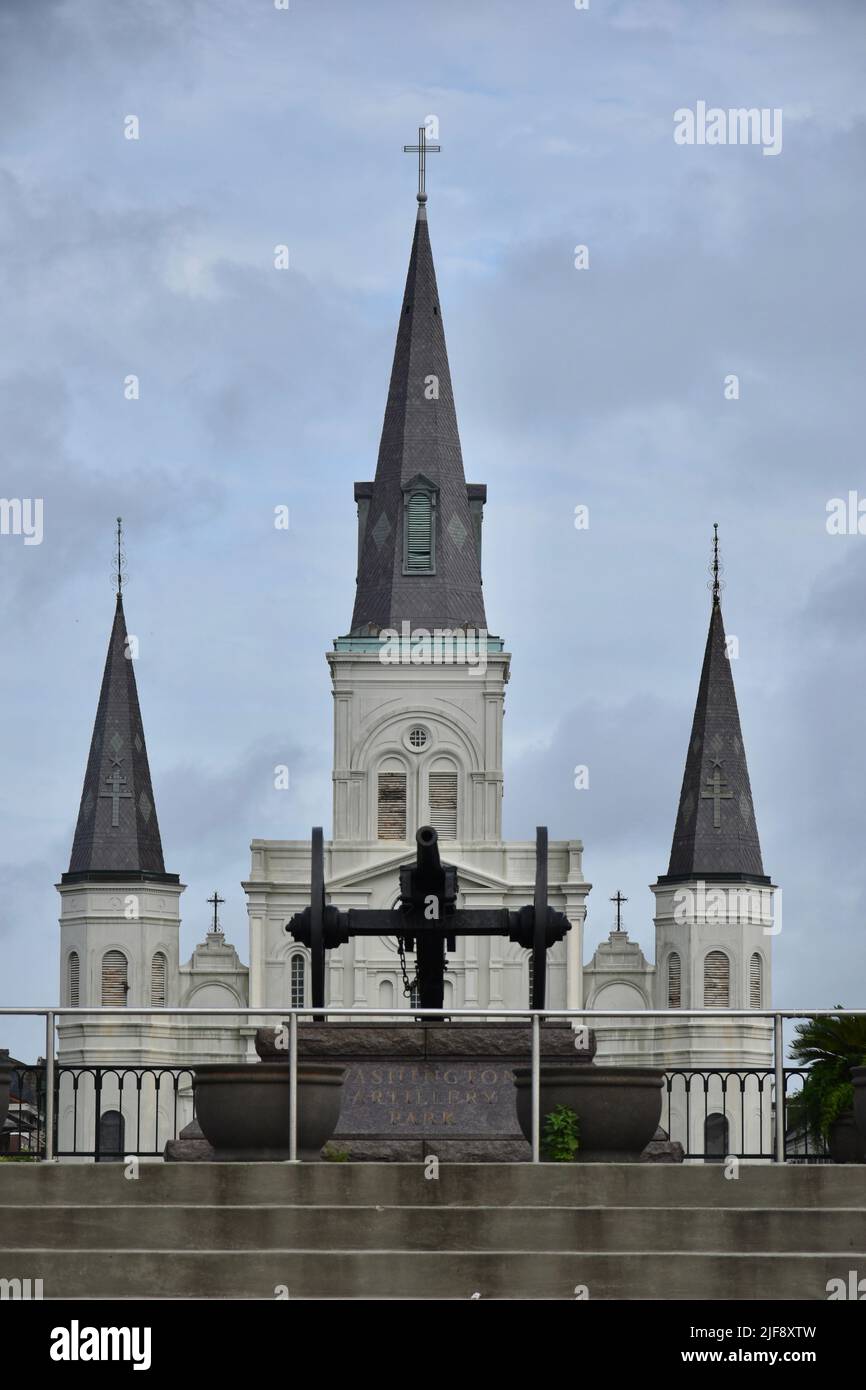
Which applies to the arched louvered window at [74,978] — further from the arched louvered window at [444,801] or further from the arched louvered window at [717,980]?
the arched louvered window at [717,980]

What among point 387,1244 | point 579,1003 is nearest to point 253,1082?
point 387,1244

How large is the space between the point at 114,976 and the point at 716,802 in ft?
71.0

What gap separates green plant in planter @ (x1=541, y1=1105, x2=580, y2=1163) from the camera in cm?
1716

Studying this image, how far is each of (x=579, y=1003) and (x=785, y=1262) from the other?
3056 inches

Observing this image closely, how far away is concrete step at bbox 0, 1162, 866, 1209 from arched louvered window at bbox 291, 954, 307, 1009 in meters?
77.0

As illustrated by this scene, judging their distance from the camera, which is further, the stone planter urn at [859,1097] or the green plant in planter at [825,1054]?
the green plant in planter at [825,1054]

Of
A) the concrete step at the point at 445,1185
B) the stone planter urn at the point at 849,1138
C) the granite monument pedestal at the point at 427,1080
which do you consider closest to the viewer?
the concrete step at the point at 445,1185

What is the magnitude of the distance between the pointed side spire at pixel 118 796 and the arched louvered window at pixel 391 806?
8.03 meters

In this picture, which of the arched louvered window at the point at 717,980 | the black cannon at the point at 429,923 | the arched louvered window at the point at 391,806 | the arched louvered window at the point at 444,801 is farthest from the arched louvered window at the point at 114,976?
the black cannon at the point at 429,923

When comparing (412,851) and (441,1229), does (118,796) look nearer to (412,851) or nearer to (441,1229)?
(412,851)

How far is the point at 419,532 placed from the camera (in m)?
104

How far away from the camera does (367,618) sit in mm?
103250

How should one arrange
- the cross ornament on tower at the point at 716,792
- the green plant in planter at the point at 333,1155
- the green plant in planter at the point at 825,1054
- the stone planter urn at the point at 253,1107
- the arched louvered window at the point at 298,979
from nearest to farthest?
1. the stone planter urn at the point at 253,1107
2. the green plant in planter at the point at 333,1155
3. the green plant in planter at the point at 825,1054
4. the arched louvered window at the point at 298,979
5. the cross ornament on tower at the point at 716,792

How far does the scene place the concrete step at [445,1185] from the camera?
16469mm
